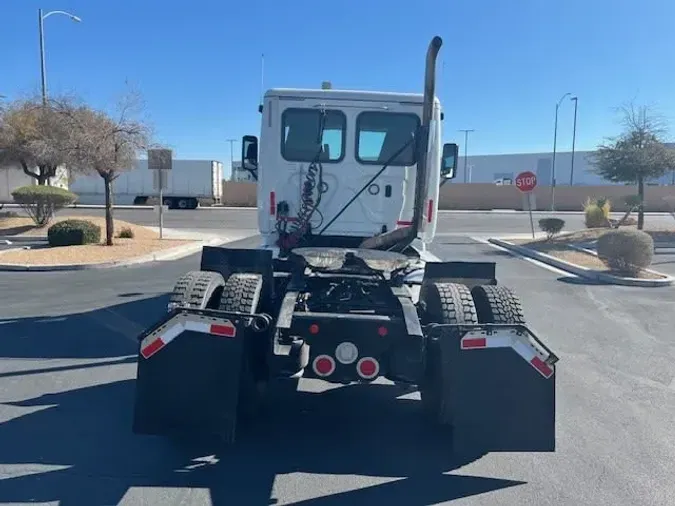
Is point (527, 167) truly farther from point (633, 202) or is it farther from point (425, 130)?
point (425, 130)

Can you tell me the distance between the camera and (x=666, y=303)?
11227 mm

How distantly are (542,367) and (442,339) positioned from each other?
673mm

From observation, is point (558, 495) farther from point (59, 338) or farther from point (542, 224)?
point (542, 224)

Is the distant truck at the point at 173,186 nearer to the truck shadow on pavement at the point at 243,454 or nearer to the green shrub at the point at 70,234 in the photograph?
the green shrub at the point at 70,234

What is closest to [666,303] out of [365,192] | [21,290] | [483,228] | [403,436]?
[365,192]

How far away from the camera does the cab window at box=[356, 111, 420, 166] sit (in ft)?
24.2

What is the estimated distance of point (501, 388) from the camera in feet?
13.8

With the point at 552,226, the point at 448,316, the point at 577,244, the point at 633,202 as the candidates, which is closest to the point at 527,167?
the point at 633,202

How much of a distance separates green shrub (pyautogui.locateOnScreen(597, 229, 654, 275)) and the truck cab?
27.6 feet

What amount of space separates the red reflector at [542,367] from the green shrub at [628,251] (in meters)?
11.1

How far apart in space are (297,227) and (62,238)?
12513 mm

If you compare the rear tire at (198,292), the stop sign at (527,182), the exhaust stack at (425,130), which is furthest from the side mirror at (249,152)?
the stop sign at (527,182)

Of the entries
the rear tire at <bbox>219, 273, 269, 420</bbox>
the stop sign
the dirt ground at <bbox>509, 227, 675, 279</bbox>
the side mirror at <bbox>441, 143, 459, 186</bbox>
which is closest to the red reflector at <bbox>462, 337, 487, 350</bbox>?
the rear tire at <bbox>219, 273, 269, 420</bbox>

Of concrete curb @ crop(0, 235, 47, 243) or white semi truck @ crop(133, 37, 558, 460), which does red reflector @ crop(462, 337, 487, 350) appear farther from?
concrete curb @ crop(0, 235, 47, 243)
